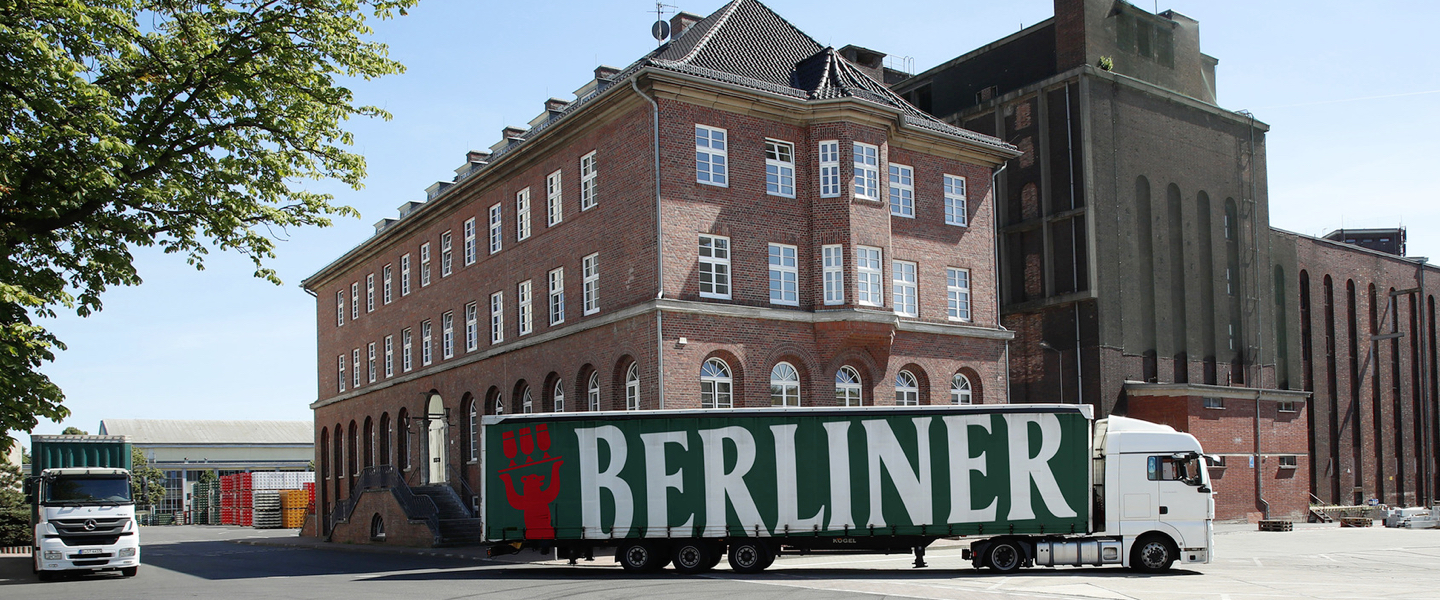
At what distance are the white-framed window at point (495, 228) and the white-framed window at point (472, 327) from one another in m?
2.34

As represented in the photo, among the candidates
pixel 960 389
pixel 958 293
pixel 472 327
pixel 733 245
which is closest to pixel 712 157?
pixel 733 245

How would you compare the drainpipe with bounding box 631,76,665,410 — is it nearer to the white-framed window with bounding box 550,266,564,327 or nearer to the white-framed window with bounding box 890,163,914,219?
the white-framed window with bounding box 550,266,564,327

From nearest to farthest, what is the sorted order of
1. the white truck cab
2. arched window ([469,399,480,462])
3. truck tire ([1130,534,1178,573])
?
truck tire ([1130,534,1178,573]) → the white truck cab → arched window ([469,399,480,462])

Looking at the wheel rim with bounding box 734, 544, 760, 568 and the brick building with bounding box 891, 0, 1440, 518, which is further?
the brick building with bounding box 891, 0, 1440, 518

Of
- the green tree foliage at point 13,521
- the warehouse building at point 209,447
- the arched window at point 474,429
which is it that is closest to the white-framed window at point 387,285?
the arched window at point 474,429

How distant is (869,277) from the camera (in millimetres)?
31984

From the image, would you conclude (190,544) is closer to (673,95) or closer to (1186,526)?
(673,95)

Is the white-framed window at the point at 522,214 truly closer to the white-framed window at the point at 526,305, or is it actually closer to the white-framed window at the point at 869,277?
the white-framed window at the point at 526,305

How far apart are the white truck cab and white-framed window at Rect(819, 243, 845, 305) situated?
1730cm

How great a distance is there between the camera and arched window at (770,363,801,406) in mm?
31188

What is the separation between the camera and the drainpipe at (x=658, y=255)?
95.0ft

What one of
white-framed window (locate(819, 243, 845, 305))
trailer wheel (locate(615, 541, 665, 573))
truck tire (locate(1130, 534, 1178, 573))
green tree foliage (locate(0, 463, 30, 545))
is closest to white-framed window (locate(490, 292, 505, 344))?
white-framed window (locate(819, 243, 845, 305))

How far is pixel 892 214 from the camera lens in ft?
112

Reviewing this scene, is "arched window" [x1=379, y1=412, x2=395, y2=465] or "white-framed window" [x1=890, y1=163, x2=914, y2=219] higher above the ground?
"white-framed window" [x1=890, y1=163, x2=914, y2=219]
